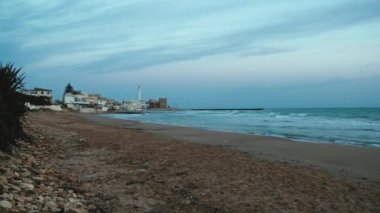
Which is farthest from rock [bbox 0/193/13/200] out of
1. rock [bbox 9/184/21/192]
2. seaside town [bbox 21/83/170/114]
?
seaside town [bbox 21/83/170/114]

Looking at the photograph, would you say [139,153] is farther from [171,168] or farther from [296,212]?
[296,212]

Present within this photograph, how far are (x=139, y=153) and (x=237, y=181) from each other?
5.07 metres

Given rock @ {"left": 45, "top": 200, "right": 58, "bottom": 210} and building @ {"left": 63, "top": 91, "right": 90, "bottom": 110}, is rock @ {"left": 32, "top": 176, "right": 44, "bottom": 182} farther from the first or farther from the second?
building @ {"left": 63, "top": 91, "right": 90, "bottom": 110}

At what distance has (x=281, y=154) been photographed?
554 inches

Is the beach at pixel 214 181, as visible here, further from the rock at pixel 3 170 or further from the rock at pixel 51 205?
the rock at pixel 3 170

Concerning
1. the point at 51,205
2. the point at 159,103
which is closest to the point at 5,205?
the point at 51,205

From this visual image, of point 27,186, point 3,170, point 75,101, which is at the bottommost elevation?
point 27,186

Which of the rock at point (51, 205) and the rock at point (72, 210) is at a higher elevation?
the rock at point (51, 205)

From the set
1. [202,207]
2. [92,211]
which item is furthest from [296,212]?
[92,211]

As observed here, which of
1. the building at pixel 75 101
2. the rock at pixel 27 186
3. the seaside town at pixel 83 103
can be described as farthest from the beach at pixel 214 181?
the building at pixel 75 101

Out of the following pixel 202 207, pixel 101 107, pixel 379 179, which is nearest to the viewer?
pixel 202 207

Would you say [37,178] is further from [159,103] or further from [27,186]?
[159,103]

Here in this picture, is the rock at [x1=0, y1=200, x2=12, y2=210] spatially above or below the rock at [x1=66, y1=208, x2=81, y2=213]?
above

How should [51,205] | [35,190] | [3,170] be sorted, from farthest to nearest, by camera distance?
[3,170] < [35,190] < [51,205]
